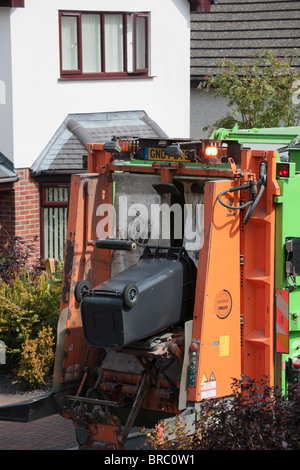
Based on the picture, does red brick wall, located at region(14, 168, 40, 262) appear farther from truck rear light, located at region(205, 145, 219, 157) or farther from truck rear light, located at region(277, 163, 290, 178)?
truck rear light, located at region(277, 163, 290, 178)

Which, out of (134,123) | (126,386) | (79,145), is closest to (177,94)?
(134,123)

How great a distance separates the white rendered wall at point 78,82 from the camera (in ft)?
51.4

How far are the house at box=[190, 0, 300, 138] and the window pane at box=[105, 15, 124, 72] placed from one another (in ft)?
13.4

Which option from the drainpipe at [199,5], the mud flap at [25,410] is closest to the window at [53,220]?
the drainpipe at [199,5]

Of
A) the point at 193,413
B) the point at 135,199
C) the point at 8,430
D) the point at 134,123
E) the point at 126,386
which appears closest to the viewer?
the point at 193,413

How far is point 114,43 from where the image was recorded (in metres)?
17.3

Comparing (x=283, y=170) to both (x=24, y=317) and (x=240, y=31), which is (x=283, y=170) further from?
(x=240, y=31)

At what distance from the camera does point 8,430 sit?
372 inches

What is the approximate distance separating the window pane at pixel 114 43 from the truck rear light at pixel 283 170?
9919mm

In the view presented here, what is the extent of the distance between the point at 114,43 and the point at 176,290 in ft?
34.1

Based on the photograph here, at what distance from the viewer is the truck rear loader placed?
7.47 m

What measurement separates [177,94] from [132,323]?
11.6 meters

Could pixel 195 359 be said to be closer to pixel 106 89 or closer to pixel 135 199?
pixel 135 199

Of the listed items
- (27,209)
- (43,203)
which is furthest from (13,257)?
(43,203)
